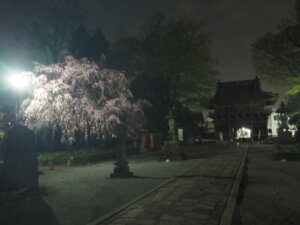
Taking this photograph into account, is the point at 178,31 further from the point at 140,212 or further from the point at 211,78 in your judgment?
the point at 140,212

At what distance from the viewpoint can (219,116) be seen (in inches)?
2005

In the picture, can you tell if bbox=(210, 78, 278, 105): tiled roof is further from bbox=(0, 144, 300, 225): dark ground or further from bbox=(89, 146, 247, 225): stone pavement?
bbox=(89, 146, 247, 225): stone pavement

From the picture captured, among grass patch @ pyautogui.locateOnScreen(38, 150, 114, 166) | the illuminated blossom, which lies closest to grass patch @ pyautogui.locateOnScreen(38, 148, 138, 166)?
grass patch @ pyautogui.locateOnScreen(38, 150, 114, 166)

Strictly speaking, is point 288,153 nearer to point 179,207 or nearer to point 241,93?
point 179,207

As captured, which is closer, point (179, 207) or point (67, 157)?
point (179, 207)

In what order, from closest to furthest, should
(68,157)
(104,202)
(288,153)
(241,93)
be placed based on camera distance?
(104,202) → (288,153) → (68,157) → (241,93)

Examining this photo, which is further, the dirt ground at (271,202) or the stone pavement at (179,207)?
the dirt ground at (271,202)

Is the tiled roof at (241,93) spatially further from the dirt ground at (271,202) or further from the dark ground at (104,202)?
the dirt ground at (271,202)

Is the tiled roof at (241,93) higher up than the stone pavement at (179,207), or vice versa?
the tiled roof at (241,93)

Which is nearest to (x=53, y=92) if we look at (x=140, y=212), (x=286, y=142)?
(x=140, y=212)

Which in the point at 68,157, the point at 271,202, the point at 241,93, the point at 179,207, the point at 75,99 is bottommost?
the point at 271,202

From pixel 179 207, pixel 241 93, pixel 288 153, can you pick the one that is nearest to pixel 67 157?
pixel 179 207

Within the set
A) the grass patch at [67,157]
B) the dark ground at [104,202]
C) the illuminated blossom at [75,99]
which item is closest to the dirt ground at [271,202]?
the dark ground at [104,202]

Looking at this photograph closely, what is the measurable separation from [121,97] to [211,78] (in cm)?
1710
